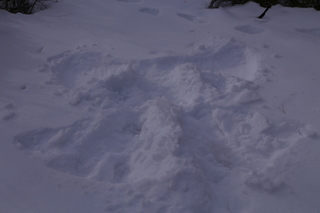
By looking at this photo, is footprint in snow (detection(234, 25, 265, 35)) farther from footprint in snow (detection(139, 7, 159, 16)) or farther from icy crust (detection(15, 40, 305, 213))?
footprint in snow (detection(139, 7, 159, 16))

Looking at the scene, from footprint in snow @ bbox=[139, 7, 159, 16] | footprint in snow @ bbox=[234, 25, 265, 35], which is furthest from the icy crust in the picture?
footprint in snow @ bbox=[139, 7, 159, 16]

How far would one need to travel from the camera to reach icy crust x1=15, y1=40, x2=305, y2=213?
5.83 feet

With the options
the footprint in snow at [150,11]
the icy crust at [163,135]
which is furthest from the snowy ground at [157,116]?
the footprint in snow at [150,11]

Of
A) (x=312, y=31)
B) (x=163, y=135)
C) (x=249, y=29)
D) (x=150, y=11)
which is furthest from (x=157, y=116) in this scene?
(x=312, y=31)

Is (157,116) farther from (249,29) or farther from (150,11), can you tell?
(150,11)

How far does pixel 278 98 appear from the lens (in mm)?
2623

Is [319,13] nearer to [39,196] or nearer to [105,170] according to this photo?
[105,170]

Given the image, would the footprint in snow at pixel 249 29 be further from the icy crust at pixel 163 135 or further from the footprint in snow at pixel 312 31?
the icy crust at pixel 163 135

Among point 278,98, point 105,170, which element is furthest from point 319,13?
point 105,170

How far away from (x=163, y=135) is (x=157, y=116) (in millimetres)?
250

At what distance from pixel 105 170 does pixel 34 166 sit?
1.53 feet

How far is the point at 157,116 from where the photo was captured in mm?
2283

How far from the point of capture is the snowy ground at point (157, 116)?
175 centimetres

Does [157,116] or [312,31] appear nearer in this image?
[157,116]
